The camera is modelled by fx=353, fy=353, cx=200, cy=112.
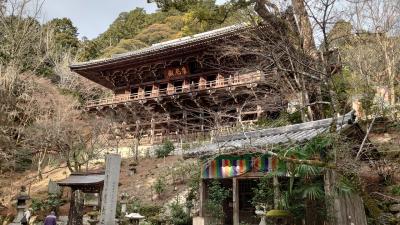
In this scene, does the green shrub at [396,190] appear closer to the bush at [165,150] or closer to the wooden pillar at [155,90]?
the bush at [165,150]

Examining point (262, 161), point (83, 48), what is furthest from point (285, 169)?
point (83, 48)

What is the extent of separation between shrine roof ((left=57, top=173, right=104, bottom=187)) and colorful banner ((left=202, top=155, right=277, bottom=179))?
589 centimetres

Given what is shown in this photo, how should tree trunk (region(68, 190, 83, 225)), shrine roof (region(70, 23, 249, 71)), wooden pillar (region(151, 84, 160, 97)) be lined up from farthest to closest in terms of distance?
wooden pillar (region(151, 84, 160, 97)) → shrine roof (region(70, 23, 249, 71)) → tree trunk (region(68, 190, 83, 225))

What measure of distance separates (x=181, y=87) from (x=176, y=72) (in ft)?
5.22

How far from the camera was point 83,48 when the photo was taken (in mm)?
45469

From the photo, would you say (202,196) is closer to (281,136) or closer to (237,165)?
(237,165)

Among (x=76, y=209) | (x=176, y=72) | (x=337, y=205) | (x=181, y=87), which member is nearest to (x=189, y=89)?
(x=181, y=87)

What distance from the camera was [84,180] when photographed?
47.6 feet

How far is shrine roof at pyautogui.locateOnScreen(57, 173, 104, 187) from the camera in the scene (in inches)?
554

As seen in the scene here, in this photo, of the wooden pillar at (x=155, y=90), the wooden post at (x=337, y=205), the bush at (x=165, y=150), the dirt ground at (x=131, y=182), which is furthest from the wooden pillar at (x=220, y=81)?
the wooden post at (x=337, y=205)

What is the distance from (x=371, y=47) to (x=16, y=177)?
24379 mm

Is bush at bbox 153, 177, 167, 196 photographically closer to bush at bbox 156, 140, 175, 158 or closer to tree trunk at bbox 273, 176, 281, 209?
bush at bbox 156, 140, 175, 158

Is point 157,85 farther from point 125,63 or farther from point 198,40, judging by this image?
point 198,40

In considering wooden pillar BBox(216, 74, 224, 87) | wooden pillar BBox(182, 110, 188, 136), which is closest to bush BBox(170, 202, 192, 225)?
wooden pillar BBox(182, 110, 188, 136)
